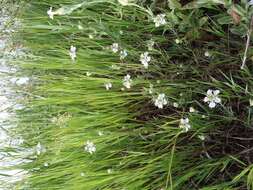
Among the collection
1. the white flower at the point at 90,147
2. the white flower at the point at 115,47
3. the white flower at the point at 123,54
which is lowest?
the white flower at the point at 90,147

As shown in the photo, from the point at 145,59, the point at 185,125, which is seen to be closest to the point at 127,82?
the point at 145,59

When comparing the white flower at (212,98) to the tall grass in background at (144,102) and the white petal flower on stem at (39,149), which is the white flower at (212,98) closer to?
the tall grass in background at (144,102)

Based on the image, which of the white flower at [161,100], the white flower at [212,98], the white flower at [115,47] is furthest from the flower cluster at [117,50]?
the white flower at [212,98]

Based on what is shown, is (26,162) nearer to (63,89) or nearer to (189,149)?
(63,89)

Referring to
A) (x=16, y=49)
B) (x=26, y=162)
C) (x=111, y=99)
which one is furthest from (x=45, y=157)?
(x=16, y=49)

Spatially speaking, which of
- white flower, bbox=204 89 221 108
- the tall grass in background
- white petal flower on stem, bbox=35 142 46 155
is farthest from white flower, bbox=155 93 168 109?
white petal flower on stem, bbox=35 142 46 155

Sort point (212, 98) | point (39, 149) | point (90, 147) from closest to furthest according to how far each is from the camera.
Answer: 1. point (212, 98)
2. point (90, 147)
3. point (39, 149)

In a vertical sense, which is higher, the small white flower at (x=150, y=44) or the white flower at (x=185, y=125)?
the small white flower at (x=150, y=44)

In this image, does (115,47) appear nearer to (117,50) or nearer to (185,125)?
(117,50)
